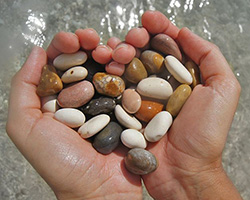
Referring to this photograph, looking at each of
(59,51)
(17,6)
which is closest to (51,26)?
(17,6)

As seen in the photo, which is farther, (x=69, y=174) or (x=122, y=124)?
(x=122, y=124)

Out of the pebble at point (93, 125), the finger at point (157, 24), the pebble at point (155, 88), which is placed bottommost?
the pebble at point (93, 125)

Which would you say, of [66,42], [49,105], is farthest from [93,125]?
[66,42]

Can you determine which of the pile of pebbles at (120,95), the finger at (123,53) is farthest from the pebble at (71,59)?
the finger at (123,53)

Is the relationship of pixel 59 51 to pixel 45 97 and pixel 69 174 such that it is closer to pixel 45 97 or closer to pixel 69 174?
pixel 45 97

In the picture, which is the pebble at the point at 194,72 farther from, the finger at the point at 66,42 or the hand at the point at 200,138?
the finger at the point at 66,42

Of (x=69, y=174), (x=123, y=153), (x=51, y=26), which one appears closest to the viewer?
(x=69, y=174)

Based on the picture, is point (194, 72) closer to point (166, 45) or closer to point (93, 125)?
point (166, 45)
